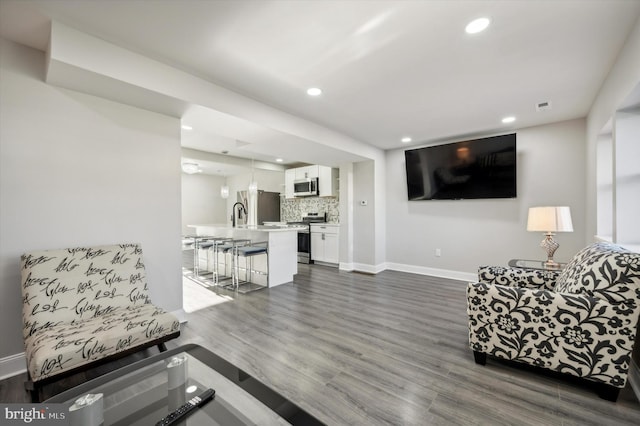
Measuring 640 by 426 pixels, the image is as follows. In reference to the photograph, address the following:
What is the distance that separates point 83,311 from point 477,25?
3623mm

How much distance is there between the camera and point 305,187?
670 centimetres

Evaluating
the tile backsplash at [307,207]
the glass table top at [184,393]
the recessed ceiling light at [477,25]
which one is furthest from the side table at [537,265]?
the tile backsplash at [307,207]

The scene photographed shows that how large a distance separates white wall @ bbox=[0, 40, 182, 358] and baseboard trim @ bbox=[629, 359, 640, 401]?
3.79 m

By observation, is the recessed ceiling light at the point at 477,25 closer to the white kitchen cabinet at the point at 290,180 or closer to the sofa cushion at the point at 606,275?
the sofa cushion at the point at 606,275

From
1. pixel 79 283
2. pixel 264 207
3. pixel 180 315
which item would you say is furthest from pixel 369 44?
pixel 264 207

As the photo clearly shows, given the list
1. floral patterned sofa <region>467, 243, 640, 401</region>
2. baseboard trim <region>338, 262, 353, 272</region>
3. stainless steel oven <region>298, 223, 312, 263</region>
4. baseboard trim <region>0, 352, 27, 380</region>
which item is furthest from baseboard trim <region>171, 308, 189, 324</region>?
stainless steel oven <region>298, 223, 312, 263</region>

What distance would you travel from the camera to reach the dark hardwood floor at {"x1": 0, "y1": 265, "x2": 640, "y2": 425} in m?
1.61

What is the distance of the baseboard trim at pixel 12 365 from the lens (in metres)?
2.00

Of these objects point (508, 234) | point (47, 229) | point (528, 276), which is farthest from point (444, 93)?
point (47, 229)

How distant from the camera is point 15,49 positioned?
208 centimetres

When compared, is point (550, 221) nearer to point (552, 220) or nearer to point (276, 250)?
point (552, 220)

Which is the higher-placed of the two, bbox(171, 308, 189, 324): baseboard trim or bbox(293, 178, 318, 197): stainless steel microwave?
bbox(293, 178, 318, 197): stainless steel microwave

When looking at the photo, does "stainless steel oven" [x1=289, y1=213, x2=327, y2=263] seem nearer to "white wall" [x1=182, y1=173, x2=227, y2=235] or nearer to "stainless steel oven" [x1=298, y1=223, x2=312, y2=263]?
"stainless steel oven" [x1=298, y1=223, x2=312, y2=263]

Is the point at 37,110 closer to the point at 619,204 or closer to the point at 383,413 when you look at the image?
the point at 383,413
